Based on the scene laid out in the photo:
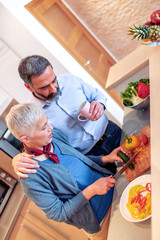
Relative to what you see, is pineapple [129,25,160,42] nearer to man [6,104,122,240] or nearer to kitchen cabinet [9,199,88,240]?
man [6,104,122,240]

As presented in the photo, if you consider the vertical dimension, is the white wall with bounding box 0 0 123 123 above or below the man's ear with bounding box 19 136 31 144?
above

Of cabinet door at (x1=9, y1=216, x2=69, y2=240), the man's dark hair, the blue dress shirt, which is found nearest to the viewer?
the man's dark hair

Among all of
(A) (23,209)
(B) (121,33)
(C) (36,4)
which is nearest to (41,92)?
(A) (23,209)

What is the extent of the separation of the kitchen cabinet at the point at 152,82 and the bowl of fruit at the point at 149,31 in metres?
0.12

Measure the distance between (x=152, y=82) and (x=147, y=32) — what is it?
23 centimetres

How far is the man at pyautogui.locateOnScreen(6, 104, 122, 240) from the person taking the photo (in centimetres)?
96

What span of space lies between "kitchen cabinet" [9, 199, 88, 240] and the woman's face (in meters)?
1.23

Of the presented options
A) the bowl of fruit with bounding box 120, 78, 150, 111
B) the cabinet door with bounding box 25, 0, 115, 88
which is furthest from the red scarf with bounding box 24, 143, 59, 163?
the cabinet door with bounding box 25, 0, 115, 88

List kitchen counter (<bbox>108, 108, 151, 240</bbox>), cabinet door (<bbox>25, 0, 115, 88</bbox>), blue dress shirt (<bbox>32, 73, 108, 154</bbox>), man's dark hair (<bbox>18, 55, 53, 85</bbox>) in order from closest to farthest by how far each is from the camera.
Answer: kitchen counter (<bbox>108, 108, 151, 240</bbox>)
man's dark hair (<bbox>18, 55, 53, 85</bbox>)
blue dress shirt (<bbox>32, 73, 108, 154</bbox>)
cabinet door (<bbox>25, 0, 115, 88</bbox>)

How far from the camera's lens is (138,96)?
4.33ft

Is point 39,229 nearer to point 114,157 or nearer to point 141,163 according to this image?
point 114,157

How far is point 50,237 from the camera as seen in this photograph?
6.37 ft

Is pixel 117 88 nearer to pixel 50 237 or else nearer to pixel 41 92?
pixel 41 92

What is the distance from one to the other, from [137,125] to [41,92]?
612 mm
